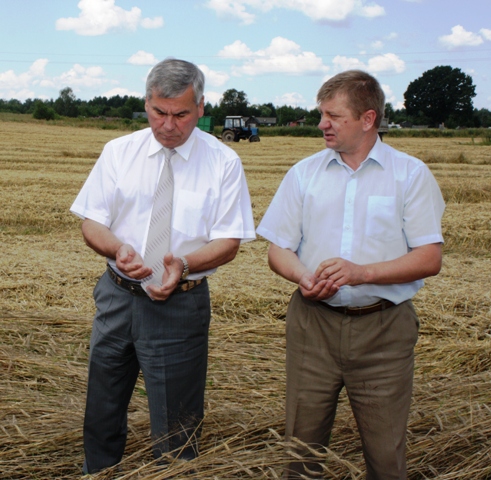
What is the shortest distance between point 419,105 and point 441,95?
134 inches

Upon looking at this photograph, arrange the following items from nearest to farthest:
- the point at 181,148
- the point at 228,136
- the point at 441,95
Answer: the point at 181,148, the point at 228,136, the point at 441,95

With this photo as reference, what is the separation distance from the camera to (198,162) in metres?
2.52

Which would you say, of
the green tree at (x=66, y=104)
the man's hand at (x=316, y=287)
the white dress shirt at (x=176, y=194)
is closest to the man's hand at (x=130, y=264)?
the white dress shirt at (x=176, y=194)

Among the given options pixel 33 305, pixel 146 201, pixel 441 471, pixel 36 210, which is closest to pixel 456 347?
pixel 441 471

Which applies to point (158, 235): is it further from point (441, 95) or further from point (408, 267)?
point (441, 95)

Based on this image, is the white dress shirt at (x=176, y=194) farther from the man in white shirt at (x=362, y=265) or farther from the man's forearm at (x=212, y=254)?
the man in white shirt at (x=362, y=265)

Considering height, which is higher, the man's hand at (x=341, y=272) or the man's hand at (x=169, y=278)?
the man's hand at (x=341, y=272)

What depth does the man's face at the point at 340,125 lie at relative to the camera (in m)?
2.30

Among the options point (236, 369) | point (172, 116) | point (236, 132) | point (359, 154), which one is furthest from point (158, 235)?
point (236, 132)

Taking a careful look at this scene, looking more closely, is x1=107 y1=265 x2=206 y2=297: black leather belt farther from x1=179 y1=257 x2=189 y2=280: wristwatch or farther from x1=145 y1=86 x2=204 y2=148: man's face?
x1=145 y1=86 x2=204 y2=148: man's face

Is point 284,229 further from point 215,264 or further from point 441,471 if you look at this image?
point 441,471

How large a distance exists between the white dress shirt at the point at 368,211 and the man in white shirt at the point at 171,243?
0.96 ft

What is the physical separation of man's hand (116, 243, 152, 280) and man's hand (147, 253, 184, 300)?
0.06m

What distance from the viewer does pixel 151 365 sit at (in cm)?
248
